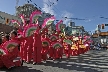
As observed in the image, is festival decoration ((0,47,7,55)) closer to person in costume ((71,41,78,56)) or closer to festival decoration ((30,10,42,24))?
festival decoration ((30,10,42,24))

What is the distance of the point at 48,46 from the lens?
29.6 ft

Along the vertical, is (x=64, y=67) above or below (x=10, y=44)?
below

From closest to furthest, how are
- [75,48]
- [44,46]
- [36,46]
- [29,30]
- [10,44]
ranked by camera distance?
1. [10,44]
2. [29,30]
3. [36,46]
4. [44,46]
5. [75,48]

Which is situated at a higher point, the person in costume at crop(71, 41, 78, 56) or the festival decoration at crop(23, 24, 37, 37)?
the festival decoration at crop(23, 24, 37, 37)

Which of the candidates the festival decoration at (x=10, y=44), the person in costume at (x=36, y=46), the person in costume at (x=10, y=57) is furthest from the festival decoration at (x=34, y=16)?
the person in costume at (x=10, y=57)

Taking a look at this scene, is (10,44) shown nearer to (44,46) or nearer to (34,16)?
(34,16)

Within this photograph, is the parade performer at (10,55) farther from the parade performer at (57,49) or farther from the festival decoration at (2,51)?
the parade performer at (57,49)

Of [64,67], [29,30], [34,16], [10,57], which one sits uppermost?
[34,16]

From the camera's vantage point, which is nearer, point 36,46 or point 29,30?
point 29,30

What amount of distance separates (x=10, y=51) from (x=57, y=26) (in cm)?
470

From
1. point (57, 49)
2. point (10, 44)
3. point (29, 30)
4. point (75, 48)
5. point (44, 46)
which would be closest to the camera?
point (10, 44)

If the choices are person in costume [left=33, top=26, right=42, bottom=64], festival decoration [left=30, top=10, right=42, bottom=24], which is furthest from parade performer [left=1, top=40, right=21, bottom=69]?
festival decoration [left=30, top=10, right=42, bottom=24]

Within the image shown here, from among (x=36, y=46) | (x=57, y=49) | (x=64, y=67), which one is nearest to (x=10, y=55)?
(x=36, y=46)

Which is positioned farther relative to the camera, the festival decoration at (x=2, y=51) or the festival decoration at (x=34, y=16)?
the festival decoration at (x=34, y=16)
